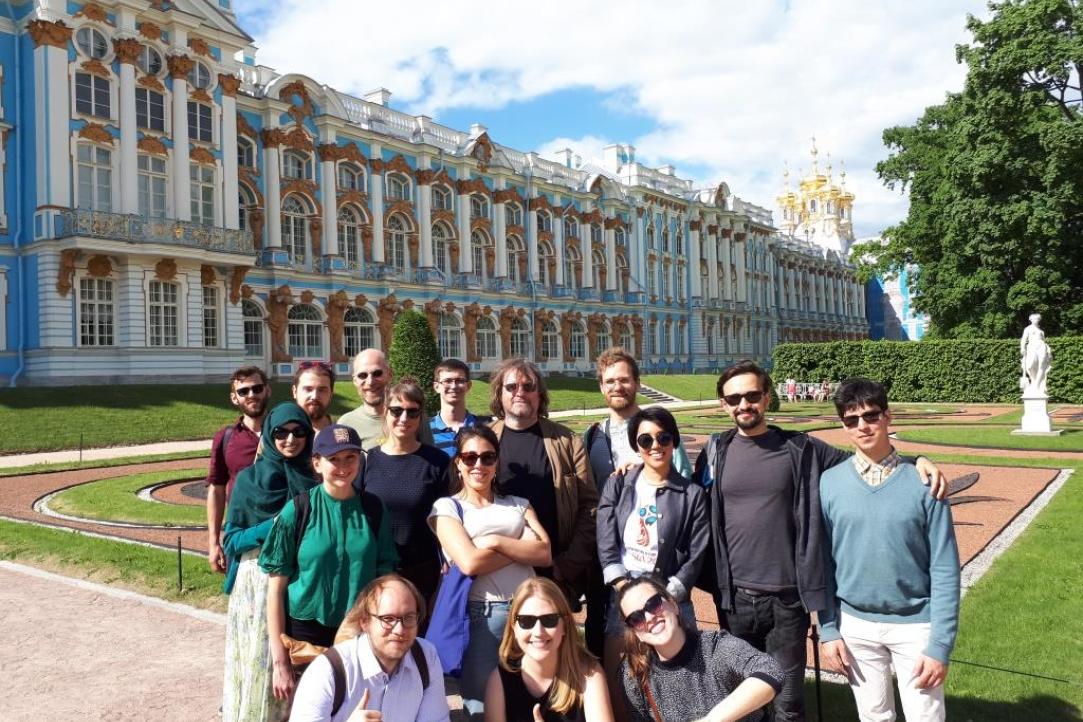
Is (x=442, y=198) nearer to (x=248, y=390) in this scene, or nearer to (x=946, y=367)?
(x=946, y=367)

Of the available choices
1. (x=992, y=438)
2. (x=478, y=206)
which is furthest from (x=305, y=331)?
(x=992, y=438)

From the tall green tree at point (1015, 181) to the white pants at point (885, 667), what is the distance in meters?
31.0

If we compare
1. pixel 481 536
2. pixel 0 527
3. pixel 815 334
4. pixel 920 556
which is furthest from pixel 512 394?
pixel 815 334

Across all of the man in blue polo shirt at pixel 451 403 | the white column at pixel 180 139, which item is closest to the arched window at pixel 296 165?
the white column at pixel 180 139

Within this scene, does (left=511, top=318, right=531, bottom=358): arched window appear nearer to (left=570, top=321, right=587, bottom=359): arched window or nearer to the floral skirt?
(left=570, top=321, right=587, bottom=359): arched window

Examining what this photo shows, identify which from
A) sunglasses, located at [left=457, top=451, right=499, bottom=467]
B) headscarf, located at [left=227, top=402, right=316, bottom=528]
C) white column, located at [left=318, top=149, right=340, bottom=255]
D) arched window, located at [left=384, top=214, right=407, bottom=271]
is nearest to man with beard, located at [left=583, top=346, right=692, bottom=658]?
sunglasses, located at [left=457, top=451, right=499, bottom=467]

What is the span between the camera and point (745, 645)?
11.5 feet

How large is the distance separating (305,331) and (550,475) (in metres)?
32.5

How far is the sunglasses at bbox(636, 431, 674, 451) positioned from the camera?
151 inches

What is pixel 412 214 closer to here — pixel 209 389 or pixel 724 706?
pixel 209 389

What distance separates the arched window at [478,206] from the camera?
43.5 meters

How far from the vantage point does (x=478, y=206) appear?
144 feet

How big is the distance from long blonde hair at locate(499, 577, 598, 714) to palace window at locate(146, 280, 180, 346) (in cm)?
2702

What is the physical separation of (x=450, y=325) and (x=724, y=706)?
38599 millimetres
